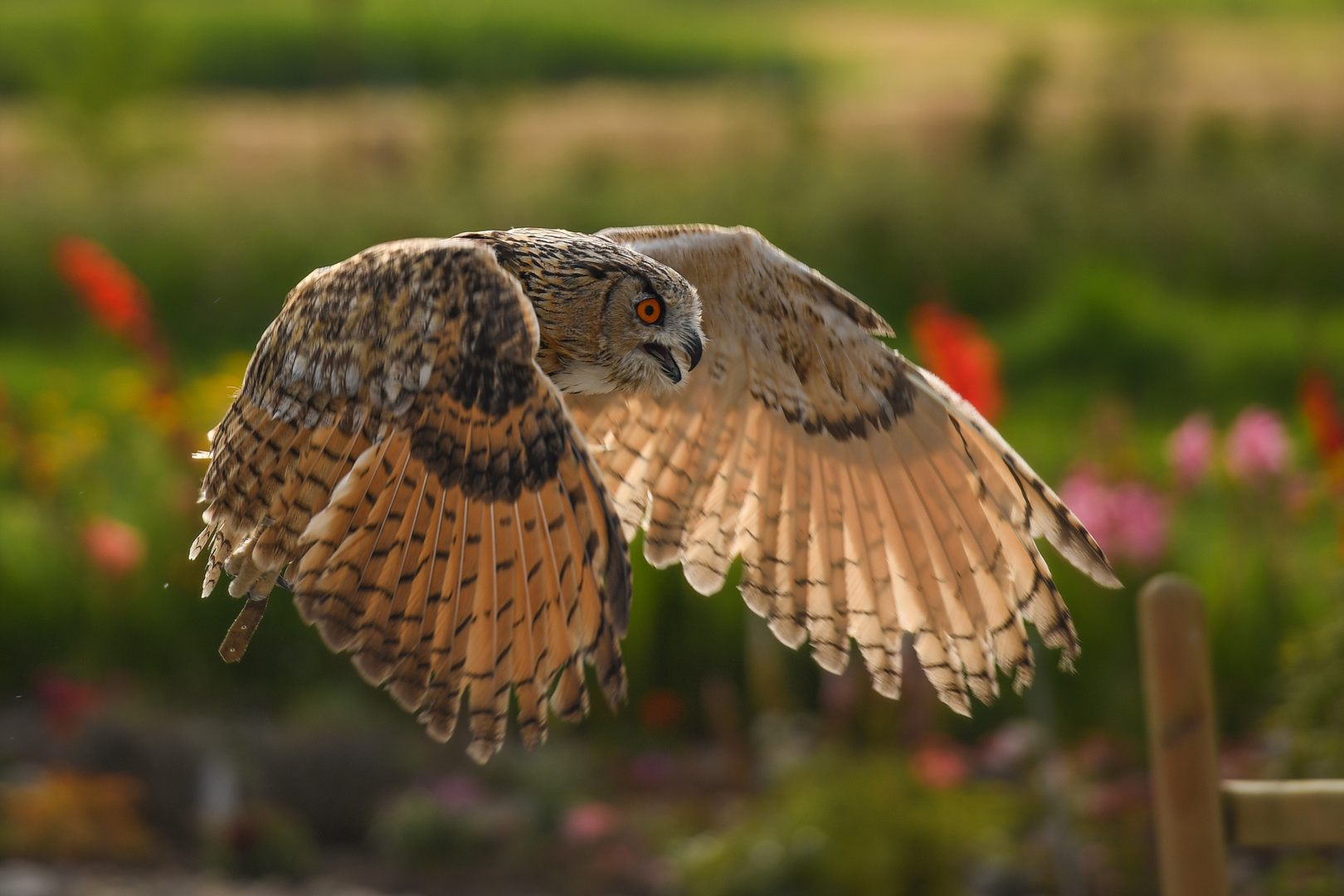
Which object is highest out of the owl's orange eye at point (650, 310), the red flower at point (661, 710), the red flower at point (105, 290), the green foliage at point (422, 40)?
the green foliage at point (422, 40)

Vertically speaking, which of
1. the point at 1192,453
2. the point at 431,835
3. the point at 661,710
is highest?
the point at 1192,453

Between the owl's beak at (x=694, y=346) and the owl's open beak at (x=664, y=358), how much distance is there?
2 cm

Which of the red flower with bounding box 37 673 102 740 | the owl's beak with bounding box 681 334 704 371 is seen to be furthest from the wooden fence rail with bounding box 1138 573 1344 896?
the red flower with bounding box 37 673 102 740

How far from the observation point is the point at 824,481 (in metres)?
2.24

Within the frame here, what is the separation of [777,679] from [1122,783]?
1297 mm

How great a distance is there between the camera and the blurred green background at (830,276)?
Answer: 4488 mm

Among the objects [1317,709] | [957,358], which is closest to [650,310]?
[957,358]

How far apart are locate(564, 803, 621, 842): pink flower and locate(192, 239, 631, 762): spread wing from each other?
9.84ft

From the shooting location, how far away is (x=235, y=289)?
11.8 metres

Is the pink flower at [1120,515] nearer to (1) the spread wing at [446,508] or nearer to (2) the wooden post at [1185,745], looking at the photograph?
(2) the wooden post at [1185,745]

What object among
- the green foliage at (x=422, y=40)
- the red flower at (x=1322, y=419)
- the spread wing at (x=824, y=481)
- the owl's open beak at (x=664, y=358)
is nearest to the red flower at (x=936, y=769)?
the red flower at (x=1322, y=419)

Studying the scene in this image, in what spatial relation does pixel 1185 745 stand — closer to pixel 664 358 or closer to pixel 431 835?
pixel 664 358

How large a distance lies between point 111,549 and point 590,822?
2076mm

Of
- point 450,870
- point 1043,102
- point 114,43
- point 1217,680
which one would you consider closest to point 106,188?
point 114,43
